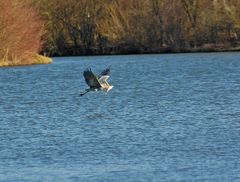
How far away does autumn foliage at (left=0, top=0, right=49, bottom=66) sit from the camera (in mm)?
55781

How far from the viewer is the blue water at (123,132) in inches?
606

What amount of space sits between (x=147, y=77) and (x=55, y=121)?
21606mm

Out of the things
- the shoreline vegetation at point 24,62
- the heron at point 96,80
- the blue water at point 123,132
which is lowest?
the shoreline vegetation at point 24,62

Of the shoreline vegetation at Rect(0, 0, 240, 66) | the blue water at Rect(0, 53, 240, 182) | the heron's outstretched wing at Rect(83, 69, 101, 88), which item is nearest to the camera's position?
the blue water at Rect(0, 53, 240, 182)

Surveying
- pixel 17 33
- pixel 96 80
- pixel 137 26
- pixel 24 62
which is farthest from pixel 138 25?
pixel 96 80

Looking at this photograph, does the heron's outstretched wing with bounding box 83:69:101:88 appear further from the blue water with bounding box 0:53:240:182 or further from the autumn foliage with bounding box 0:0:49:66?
the autumn foliage with bounding box 0:0:49:66

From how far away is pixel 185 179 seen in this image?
1448 cm

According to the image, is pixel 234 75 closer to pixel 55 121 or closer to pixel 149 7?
pixel 55 121

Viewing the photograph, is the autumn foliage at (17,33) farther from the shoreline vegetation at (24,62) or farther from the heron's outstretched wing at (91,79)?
the heron's outstretched wing at (91,79)

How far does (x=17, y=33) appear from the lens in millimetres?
56875

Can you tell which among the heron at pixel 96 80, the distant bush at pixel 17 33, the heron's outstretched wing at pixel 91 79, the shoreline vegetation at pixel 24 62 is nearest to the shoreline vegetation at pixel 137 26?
the shoreline vegetation at pixel 24 62

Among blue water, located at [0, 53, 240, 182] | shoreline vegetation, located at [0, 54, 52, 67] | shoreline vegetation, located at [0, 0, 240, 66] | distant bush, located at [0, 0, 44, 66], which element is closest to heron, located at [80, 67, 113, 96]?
blue water, located at [0, 53, 240, 182]

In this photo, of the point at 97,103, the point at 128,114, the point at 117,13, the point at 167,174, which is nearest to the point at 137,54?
the point at 117,13

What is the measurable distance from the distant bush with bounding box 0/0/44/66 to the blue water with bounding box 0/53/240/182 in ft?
54.5
